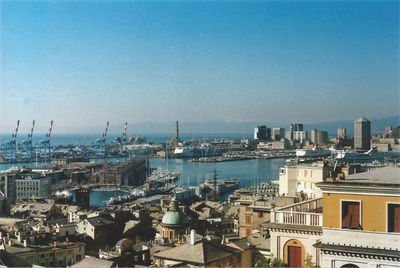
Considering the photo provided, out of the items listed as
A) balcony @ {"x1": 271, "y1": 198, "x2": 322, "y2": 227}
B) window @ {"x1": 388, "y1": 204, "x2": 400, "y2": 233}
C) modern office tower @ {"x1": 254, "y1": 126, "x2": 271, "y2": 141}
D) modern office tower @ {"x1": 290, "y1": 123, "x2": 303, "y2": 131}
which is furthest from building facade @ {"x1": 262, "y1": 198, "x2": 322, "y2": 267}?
modern office tower @ {"x1": 290, "y1": 123, "x2": 303, "y2": 131}

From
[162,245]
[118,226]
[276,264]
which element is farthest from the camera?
[118,226]

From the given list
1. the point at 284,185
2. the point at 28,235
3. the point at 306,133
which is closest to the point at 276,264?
the point at 28,235

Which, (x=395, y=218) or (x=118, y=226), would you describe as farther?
(x=118, y=226)

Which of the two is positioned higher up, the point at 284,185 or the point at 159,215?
the point at 284,185

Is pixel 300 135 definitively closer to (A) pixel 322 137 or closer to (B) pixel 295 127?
(B) pixel 295 127

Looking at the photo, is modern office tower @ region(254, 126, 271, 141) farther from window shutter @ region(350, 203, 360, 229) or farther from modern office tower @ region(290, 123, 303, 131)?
window shutter @ region(350, 203, 360, 229)

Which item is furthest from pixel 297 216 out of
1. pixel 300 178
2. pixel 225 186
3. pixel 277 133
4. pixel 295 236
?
pixel 277 133

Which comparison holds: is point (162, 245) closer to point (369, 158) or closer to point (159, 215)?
point (159, 215)
